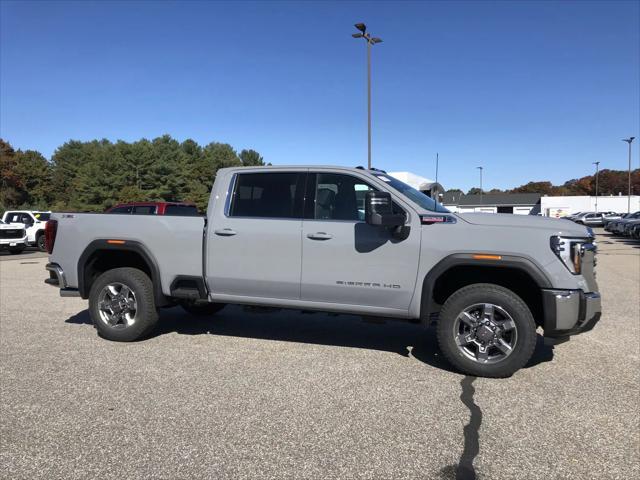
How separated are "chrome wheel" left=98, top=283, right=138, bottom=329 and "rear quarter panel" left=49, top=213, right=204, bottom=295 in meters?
0.44

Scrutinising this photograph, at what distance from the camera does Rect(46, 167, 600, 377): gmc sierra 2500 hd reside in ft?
14.5

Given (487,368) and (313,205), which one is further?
(313,205)

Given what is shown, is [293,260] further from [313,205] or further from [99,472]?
[99,472]

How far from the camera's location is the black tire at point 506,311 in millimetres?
4387

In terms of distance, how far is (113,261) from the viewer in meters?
6.16

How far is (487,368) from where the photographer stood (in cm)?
450

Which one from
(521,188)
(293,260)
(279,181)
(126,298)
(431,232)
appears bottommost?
(126,298)

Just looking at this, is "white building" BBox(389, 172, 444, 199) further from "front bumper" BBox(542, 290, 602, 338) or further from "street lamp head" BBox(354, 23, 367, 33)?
"street lamp head" BBox(354, 23, 367, 33)

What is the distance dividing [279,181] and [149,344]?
2445mm

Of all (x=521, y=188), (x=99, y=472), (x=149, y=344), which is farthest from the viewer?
(x=521, y=188)

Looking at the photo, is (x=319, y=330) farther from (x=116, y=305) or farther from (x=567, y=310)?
(x=567, y=310)

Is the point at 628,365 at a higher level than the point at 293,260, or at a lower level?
lower

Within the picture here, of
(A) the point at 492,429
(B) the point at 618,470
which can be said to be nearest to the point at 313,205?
(A) the point at 492,429

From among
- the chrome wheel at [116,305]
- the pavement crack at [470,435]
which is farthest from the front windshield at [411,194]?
the chrome wheel at [116,305]
